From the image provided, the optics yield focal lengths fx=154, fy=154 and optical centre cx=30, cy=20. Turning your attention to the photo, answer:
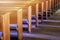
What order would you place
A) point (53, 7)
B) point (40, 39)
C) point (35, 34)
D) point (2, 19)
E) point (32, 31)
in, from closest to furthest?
point (2, 19)
point (40, 39)
point (35, 34)
point (32, 31)
point (53, 7)

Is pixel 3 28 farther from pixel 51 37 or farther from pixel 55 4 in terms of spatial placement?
pixel 55 4

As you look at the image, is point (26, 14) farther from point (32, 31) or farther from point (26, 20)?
point (32, 31)

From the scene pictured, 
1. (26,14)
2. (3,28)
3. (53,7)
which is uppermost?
(53,7)

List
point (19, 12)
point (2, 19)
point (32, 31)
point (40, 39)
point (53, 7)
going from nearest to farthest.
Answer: point (2, 19) < point (19, 12) < point (40, 39) < point (32, 31) < point (53, 7)

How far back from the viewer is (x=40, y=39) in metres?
3.68

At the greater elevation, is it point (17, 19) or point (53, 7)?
point (53, 7)

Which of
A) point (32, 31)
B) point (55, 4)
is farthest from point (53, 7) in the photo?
point (32, 31)

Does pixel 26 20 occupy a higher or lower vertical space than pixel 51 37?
higher

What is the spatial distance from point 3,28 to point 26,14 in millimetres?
1845

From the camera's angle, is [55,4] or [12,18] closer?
[12,18]

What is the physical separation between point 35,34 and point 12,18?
0.96 meters

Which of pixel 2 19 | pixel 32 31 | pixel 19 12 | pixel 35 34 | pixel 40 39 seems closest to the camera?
pixel 2 19

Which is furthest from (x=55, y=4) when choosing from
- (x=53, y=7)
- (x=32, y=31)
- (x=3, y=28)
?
(x=3, y=28)

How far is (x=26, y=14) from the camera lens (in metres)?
4.19
